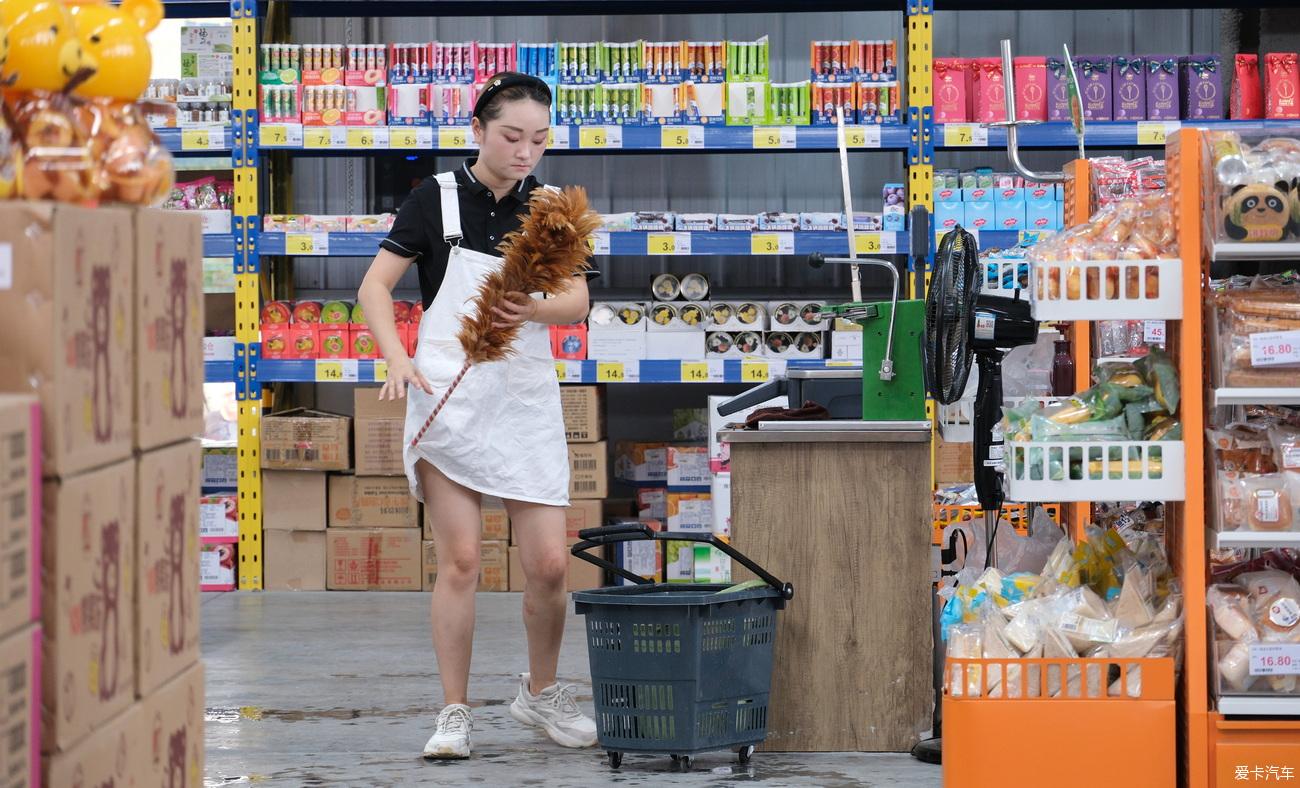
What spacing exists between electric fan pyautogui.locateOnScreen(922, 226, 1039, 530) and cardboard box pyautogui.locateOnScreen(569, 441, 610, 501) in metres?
2.62

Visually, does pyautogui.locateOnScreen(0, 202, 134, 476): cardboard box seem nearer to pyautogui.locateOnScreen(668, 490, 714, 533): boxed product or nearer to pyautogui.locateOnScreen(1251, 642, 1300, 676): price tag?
pyautogui.locateOnScreen(1251, 642, 1300, 676): price tag

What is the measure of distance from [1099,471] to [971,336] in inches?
22.0

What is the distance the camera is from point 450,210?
340cm

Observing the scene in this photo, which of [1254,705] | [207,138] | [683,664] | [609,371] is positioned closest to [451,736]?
[683,664]

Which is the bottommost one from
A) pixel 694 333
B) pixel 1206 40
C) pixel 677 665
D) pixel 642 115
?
pixel 677 665

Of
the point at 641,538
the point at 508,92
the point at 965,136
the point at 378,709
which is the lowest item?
the point at 378,709

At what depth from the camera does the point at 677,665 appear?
314cm

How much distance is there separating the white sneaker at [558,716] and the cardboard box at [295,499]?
7.96 feet

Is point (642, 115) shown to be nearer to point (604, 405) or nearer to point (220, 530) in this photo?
point (604, 405)

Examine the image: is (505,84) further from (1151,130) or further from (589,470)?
(1151,130)

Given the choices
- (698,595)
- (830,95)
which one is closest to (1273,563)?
(698,595)

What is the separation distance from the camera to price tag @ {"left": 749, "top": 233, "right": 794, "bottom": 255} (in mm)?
5703

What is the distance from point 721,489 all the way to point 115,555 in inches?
155

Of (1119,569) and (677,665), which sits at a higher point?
(1119,569)
